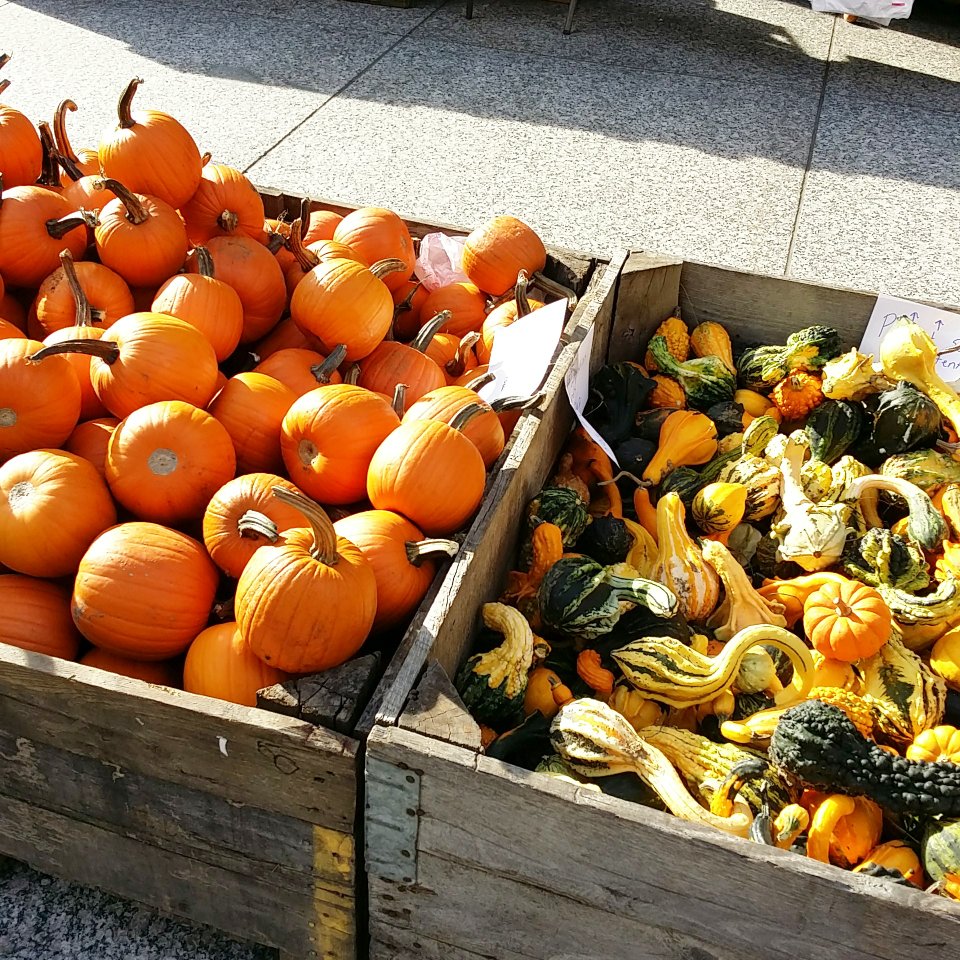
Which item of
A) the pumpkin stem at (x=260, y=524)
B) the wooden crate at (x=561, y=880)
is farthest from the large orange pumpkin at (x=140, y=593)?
the wooden crate at (x=561, y=880)

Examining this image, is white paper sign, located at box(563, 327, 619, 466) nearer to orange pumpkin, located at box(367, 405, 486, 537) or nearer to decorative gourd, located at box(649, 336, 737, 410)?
decorative gourd, located at box(649, 336, 737, 410)

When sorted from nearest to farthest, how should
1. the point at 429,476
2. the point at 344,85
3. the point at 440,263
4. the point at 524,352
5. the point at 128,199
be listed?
the point at 429,476 → the point at 128,199 → the point at 524,352 → the point at 440,263 → the point at 344,85

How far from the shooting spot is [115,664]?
73.9 inches

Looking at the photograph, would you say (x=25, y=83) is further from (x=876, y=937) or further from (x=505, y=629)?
(x=876, y=937)

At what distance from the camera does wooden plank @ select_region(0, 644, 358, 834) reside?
60.9 inches

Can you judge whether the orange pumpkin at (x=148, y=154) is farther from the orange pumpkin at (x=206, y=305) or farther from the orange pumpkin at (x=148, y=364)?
the orange pumpkin at (x=148, y=364)

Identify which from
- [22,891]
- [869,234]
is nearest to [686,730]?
[22,891]

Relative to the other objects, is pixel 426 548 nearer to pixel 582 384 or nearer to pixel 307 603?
pixel 307 603

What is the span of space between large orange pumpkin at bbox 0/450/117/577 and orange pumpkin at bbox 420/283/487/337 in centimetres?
145

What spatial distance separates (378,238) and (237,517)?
56.7 inches

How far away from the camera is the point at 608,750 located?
181 centimetres

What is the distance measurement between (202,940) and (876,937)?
1532 mm

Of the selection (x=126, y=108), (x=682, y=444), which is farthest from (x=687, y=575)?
(x=126, y=108)

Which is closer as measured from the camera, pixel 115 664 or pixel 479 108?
pixel 115 664
